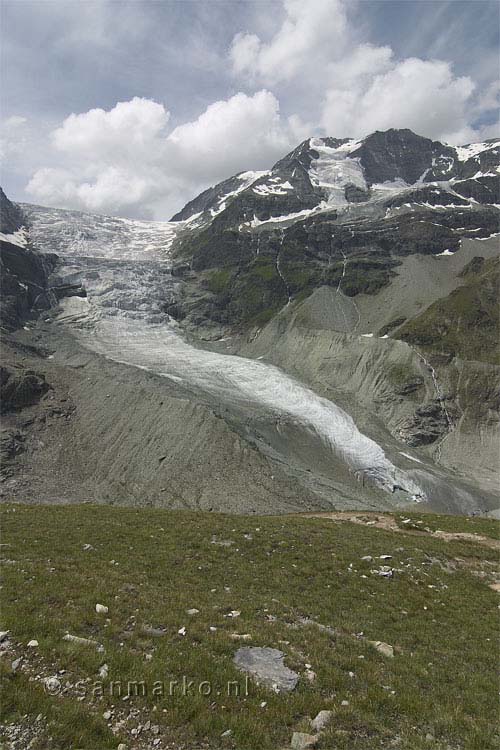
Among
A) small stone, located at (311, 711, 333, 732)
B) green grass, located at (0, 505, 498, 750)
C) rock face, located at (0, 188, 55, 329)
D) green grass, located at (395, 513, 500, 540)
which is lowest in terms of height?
green grass, located at (395, 513, 500, 540)

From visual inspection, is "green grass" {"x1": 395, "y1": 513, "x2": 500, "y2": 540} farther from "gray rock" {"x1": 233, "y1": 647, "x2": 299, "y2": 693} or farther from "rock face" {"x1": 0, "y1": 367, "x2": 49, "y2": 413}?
"rock face" {"x1": 0, "y1": 367, "x2": 49, "y2": 413}

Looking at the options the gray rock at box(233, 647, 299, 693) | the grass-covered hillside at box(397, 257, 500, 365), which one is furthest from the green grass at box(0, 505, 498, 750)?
the grass-covered hillside at box(397, 257, 500, 365)

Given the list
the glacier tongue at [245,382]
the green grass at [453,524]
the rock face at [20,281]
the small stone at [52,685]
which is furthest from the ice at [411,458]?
the rock face at [20,281]

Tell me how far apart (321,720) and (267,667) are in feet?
6.54

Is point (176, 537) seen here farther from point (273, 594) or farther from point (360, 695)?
point (360, 695)

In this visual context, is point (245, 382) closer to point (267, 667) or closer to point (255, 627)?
point (255, 627)

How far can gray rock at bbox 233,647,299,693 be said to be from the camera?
9312 mm

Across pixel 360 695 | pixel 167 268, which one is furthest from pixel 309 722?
pixel 167 268

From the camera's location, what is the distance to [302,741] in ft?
24.6

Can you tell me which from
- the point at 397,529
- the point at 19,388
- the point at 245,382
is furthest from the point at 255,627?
the point at 245,382

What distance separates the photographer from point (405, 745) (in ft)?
25.3

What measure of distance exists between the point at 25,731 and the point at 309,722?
16.4 ft

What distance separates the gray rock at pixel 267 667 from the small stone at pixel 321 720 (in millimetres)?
1015

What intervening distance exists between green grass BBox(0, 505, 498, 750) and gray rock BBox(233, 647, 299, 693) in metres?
0.26
